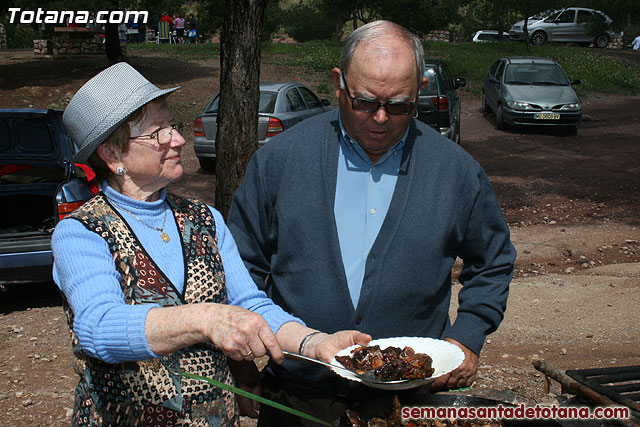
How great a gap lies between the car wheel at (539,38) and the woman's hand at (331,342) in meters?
40.7

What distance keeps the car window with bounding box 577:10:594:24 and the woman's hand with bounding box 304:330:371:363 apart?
40533mm

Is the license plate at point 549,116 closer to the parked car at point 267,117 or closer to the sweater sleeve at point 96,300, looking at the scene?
the parked car at point 267,117

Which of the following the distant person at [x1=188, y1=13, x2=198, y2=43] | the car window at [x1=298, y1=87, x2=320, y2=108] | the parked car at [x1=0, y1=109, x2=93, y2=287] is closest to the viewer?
the parked car at [x1=0, y1=109, x2=93, y2=287]

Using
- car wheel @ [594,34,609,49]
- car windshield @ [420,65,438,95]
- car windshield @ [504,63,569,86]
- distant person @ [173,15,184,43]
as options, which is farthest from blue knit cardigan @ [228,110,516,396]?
distant person @ [173,15,184,43]

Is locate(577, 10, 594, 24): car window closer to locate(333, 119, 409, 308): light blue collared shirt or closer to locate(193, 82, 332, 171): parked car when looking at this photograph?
locate(193, 82, 332, 171): parked car

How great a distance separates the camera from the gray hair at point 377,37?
2.77 metres

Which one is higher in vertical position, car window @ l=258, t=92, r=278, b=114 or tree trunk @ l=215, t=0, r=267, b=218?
tree trunk @ l=215, t=0, r=267, b=218

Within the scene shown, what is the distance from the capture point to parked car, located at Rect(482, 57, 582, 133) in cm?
1838

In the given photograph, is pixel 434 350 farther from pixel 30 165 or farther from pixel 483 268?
pixel 30 165

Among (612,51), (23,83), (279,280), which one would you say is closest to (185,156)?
(23,83)

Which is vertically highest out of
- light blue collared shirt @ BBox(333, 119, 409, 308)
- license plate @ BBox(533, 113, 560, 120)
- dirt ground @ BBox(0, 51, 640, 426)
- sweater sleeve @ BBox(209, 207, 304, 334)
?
light blue collared shirt @ BBox(333, 119, 409, 308)

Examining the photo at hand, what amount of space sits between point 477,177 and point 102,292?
1558 mm

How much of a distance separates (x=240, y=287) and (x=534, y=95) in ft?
57.8

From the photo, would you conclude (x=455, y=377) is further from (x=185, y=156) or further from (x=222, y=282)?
(x=185, y=156)
